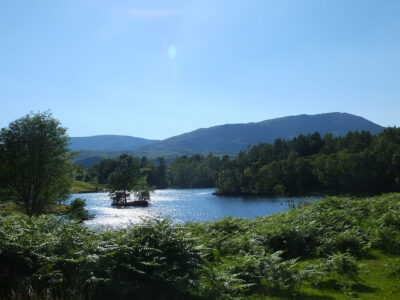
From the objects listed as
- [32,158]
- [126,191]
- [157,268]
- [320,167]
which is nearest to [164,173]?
[126,191]

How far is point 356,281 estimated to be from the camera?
8984mm

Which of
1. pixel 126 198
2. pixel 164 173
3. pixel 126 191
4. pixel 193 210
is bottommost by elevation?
pixel 193 210

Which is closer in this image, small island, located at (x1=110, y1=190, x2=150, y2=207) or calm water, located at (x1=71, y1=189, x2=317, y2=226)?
calm water, located at (x1=71, y1=189, x2=317, y2=226)

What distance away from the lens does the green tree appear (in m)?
33.6

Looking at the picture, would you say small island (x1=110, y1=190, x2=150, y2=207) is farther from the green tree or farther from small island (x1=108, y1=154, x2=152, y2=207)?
the green tree

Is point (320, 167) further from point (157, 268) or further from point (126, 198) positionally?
point (157, 268)

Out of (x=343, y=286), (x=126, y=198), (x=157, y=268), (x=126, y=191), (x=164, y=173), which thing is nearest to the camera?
(x=157, y=268)

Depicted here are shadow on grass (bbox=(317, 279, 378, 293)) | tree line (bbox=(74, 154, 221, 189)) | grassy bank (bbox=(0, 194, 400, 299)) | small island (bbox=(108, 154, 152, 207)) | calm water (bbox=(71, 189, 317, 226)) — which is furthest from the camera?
tree line (bbox=(74, 154, 221, 189))

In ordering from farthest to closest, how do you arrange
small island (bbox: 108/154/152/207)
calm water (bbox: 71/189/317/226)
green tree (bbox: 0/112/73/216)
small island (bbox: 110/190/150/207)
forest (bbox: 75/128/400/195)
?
forest (bbox: 75/128/400/195), small island (bbox: 108/154/152/207), small island (bbox: 110/190/150/207), calm water (bbox: 71/189/317/226), green tree (bbox: 0/112/73/216)

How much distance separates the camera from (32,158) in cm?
3347

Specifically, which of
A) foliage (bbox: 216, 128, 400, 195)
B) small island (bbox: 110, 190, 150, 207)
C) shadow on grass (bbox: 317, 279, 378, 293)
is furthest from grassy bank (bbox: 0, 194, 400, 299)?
foliage (bbox: 216, 128, 400, 195)

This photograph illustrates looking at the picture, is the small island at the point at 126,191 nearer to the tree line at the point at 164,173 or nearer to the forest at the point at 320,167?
the forest at the point at 320,167

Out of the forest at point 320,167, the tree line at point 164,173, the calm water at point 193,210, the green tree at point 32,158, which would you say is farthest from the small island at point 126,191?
the tree line at point 164,173

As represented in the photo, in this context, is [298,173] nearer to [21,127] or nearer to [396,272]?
[21,127]
